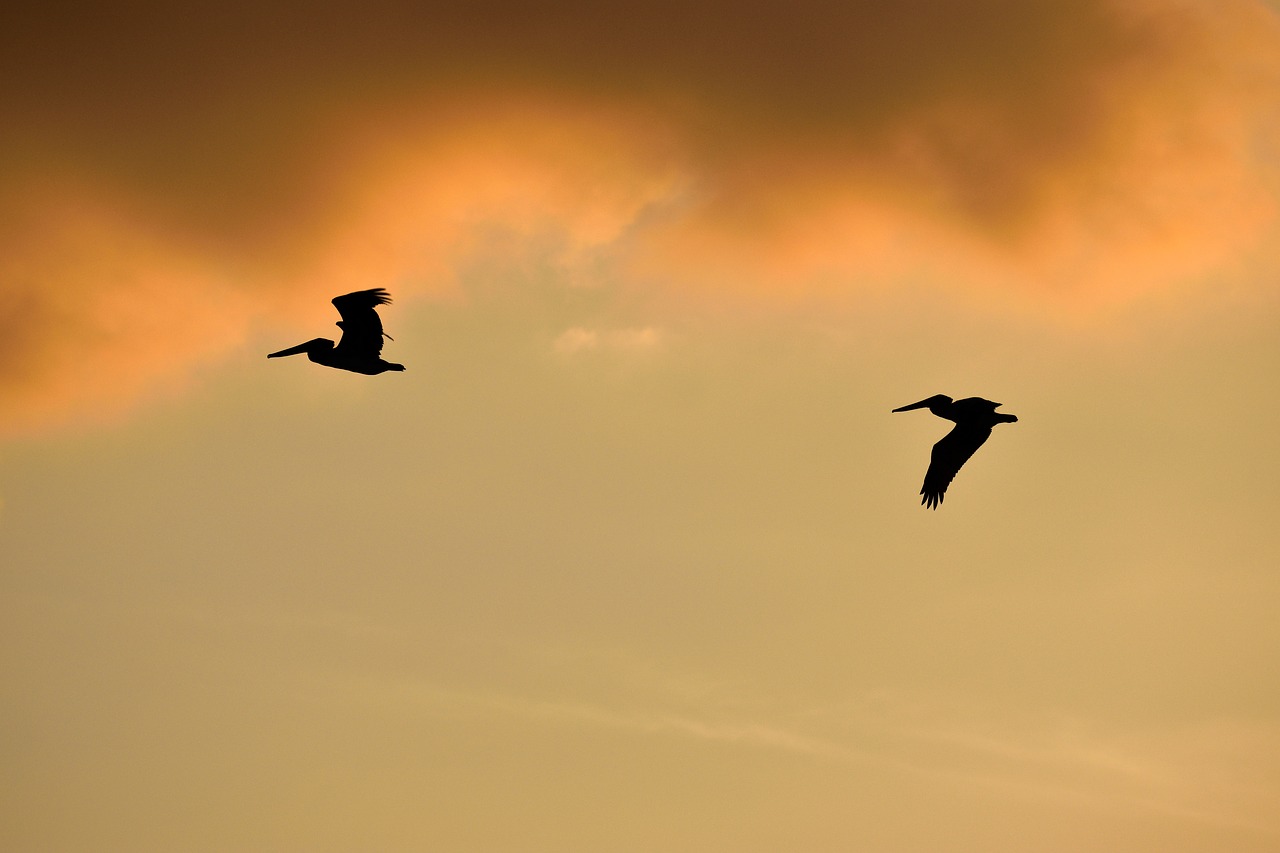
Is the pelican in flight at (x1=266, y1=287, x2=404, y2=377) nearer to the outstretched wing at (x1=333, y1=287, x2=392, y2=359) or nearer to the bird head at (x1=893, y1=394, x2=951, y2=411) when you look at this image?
the outstretched wing at (x1=333, y1=287, x2=392, y2=359)

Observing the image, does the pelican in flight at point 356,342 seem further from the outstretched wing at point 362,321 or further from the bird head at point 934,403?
the bird head at point 934,403

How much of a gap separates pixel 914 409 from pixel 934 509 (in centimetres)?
218

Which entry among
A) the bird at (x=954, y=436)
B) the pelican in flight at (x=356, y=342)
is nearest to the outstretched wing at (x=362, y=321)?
the pelican in flight at (x=356, y=342)

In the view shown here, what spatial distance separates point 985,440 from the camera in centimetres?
3859

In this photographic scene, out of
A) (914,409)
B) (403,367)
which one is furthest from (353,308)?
(914,409)

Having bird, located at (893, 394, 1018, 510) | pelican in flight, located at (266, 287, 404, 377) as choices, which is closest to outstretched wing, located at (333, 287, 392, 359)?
pelican in flight, located at (266, 287, 404, 377)

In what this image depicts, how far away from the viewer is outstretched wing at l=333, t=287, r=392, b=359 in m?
37.0

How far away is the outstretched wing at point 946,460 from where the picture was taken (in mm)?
38750

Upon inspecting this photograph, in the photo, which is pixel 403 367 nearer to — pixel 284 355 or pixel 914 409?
pixel 284 355

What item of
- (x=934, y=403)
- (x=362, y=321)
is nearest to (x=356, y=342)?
(x=362, y=321)

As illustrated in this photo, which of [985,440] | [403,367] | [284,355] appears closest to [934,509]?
[985,440]

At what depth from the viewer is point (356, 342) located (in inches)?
1485

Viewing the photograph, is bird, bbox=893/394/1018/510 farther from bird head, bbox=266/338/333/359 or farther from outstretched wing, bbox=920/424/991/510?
bird head, bbox=266/338/333/359

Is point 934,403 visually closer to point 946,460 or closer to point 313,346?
point 946,460
